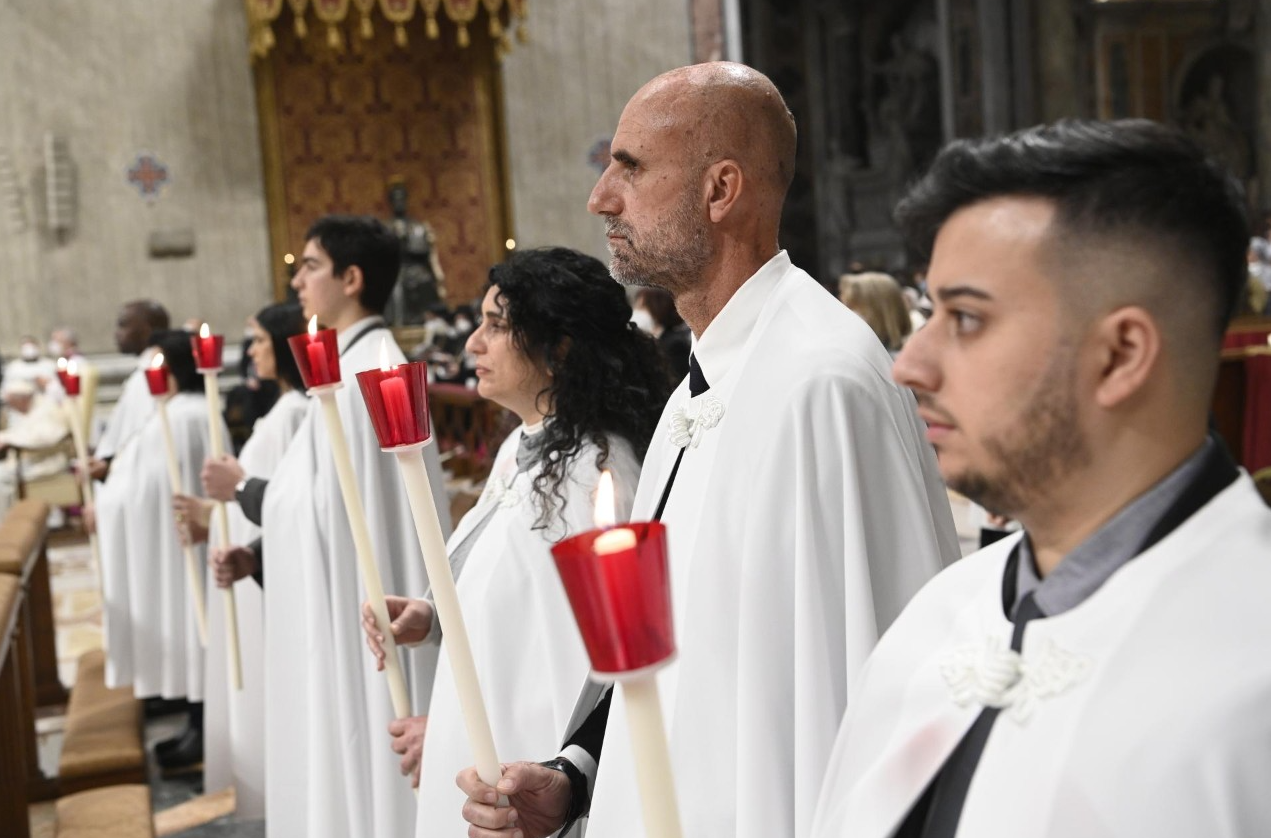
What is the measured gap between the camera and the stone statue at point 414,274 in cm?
1541

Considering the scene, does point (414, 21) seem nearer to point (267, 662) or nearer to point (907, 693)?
point (267, 662)

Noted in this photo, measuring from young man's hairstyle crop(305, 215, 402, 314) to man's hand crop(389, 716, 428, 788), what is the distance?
1724 mm

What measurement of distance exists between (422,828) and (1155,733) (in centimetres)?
204

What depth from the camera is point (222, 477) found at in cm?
449

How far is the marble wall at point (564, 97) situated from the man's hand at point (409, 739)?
14038 millimetres

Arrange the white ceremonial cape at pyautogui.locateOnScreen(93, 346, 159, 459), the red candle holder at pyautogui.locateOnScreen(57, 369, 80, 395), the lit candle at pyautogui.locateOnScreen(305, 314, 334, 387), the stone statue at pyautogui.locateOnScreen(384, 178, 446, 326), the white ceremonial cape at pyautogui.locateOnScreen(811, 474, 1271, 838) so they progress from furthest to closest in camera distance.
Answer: the stone statue at pyautogui.locateOnScreen(384, 178, 446, 326) → the white ceremonial cape at pyautogui.locateOnScreen(93, 346, 159, 459) → the red candle holder at pyautogui.locateOnScreen(57, 369, 80, 395) → the lit candle at pyautogui.locateOnScreen(305, 314, 334, 387) → the white ceremonial cape at pyautogui.locateOnScreen(811, 474, 1271, 838)

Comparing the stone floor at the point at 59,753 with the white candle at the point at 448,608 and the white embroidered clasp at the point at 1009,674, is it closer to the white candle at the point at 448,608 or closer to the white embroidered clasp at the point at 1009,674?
the white candle at the point at 448,608

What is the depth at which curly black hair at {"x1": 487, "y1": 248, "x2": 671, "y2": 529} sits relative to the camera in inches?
113

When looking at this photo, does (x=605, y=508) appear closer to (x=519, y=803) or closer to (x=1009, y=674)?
(x=1009, y=674)

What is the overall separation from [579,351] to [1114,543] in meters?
1.81

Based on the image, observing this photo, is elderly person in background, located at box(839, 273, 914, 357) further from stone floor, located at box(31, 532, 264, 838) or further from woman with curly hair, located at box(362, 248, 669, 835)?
woman with curly hair, located at box(362, 248, 669, 835)

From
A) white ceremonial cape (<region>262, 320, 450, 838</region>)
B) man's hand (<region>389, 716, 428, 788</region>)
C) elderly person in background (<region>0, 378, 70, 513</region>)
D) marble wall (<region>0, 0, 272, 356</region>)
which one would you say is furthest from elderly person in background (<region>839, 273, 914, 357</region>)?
marble wall (<region>0, 0, 272, 356</region>)

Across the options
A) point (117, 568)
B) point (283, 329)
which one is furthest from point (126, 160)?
point (283, 329)

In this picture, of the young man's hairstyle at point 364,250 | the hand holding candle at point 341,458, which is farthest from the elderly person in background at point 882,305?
the hand holding candle at point 341,458
